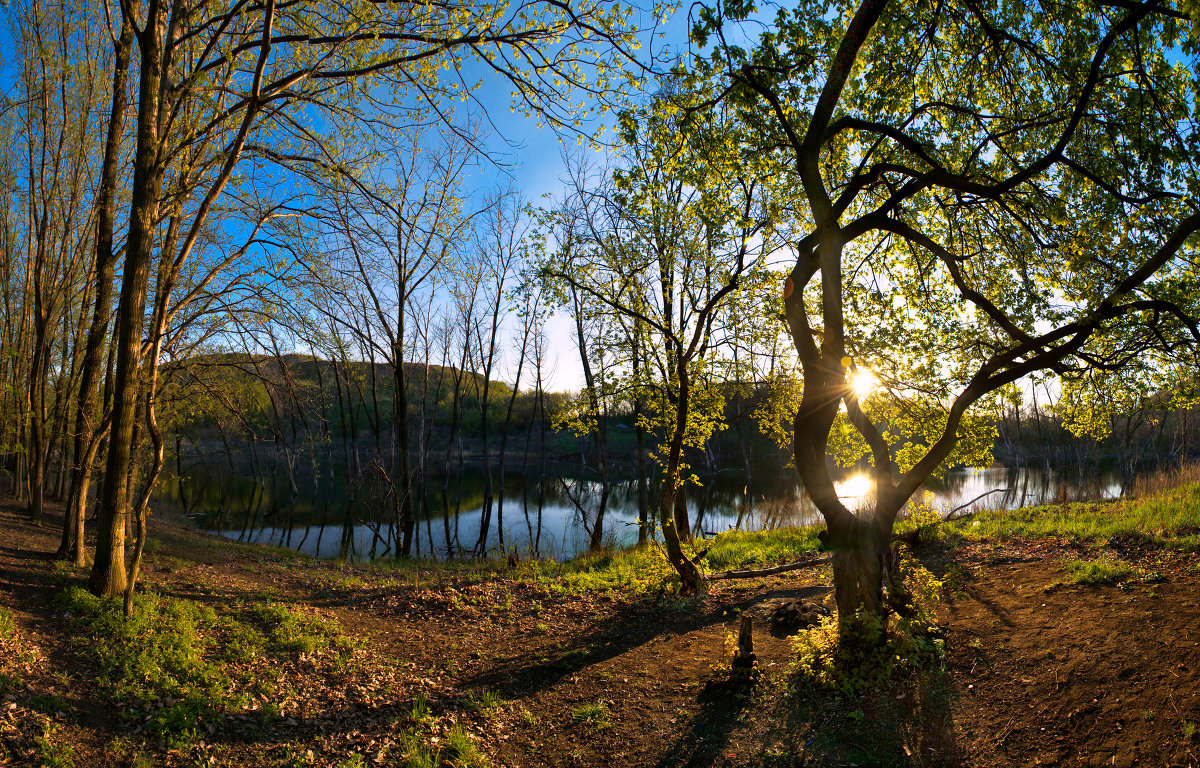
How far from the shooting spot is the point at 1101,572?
669cm

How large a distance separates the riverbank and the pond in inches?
239

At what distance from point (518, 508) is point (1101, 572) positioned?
26.2m

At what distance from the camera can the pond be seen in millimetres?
19938

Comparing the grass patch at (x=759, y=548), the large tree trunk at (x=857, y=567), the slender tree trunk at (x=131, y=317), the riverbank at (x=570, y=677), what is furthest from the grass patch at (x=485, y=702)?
the grass patch at (x=759, y=548)

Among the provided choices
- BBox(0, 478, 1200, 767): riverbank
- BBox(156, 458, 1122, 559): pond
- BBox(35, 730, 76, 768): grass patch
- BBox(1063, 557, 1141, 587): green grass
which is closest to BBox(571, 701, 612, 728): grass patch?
BBox(0, 478, 1200, 767): riverbank

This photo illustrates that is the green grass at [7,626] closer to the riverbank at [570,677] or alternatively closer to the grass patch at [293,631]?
the riverbank at [570,677]

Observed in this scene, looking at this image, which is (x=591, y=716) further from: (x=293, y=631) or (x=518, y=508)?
(x=518, y=508)

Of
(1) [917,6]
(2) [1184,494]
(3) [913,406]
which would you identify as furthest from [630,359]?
(2) [1184,494]

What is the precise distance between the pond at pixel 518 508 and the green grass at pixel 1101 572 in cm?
459

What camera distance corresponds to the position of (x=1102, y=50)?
4.94 m

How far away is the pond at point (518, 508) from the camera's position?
785 inches

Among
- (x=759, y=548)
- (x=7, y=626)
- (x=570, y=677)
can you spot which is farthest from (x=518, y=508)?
(x=7, y=626)

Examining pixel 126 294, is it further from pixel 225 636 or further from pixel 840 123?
pixel 840 123

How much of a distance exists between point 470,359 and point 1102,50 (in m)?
27.3
